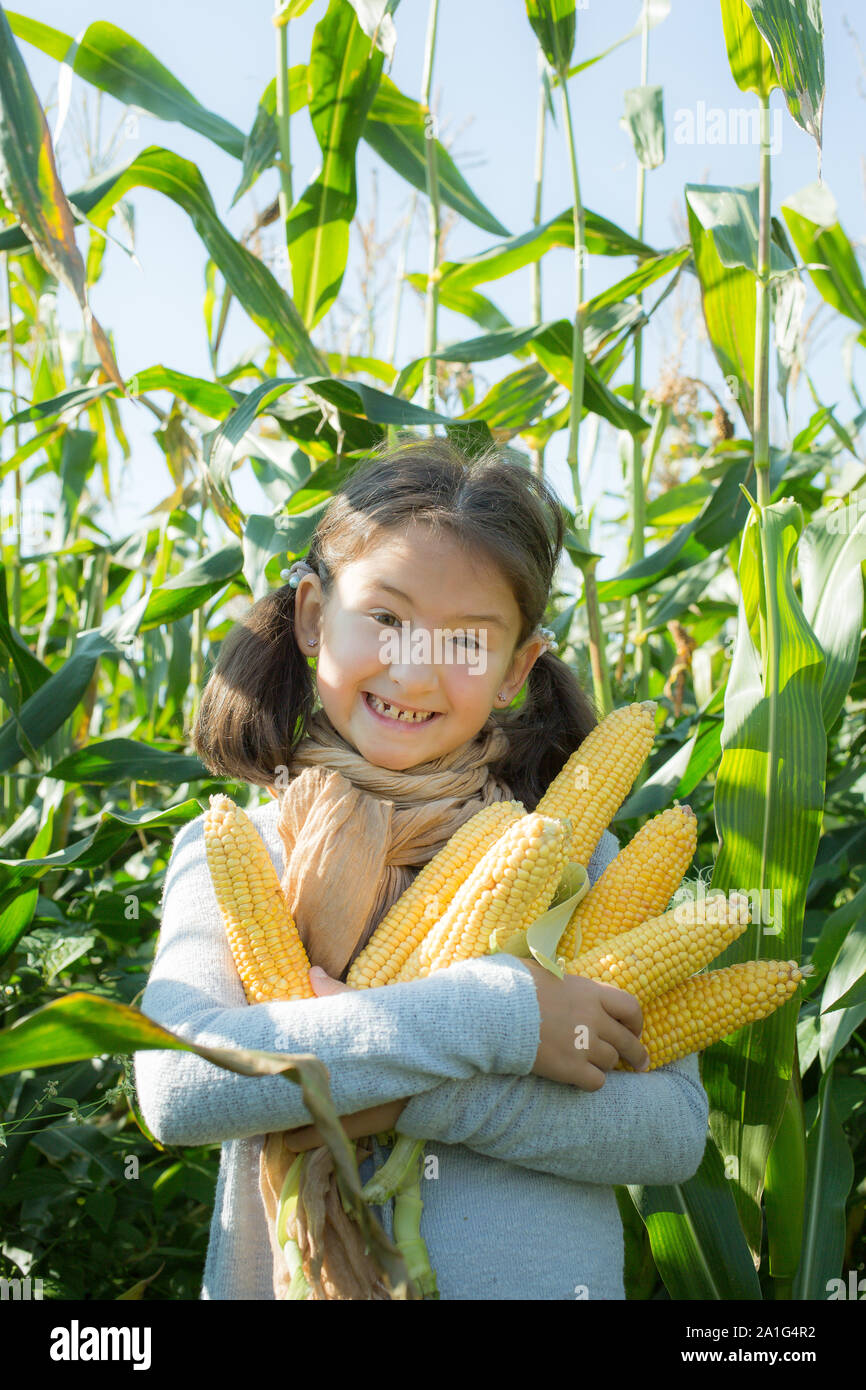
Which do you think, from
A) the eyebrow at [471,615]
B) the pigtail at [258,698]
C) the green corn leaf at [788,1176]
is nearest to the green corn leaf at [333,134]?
the pigtail at [258,698]

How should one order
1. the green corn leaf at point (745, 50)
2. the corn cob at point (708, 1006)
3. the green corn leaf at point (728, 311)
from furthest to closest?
the green corn leaf at point (728, 311), the green corn leaf at point (745, 50), the corn cob at point (708, 1006)

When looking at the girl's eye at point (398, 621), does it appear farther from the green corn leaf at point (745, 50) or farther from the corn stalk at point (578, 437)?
the green corn leaf at point (745, 50)

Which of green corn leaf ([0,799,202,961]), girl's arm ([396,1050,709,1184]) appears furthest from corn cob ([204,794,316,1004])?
green corn leaf ([0,799,202,961])

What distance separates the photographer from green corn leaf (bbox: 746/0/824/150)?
1768 mm

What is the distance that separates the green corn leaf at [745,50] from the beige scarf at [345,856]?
1.47m

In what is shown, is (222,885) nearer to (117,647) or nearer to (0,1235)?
(117,647)

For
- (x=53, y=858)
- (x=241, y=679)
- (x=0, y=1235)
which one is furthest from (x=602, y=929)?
(x=0, y=1235)

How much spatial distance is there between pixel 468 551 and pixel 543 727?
1.44 feet

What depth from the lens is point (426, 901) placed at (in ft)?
4.73

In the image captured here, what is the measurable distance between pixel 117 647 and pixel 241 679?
60cm

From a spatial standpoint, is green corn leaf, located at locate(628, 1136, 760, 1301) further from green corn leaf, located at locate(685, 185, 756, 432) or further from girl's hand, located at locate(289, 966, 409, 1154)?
green corn leaf, located at locate(685, 185, 756, 432)

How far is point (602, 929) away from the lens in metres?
1.52

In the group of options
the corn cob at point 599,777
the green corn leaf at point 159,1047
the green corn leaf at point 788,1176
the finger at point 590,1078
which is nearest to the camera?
the green corn leaf at point 159,1047

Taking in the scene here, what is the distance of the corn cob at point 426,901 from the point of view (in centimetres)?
141
